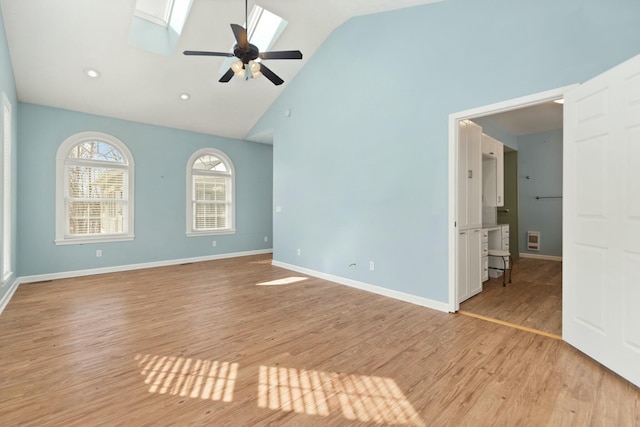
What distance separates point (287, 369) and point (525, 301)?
10.1ft

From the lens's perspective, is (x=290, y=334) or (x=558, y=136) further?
(x=558, y=136)

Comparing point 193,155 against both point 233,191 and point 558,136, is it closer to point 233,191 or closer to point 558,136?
point 233,191

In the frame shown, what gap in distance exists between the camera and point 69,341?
2.53 metres

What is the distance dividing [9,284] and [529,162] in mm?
9571

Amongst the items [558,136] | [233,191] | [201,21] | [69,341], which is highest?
[201,21]

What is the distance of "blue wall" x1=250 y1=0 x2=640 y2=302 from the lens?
2449 millimetres

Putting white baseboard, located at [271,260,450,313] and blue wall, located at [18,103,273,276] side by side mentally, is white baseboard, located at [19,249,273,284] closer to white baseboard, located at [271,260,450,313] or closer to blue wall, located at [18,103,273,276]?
blue wall, located at [18,103,273,276]

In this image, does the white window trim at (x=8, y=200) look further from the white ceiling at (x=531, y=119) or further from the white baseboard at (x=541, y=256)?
the white baseboard at (x=541, y=256)

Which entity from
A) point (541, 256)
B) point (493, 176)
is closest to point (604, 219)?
point (493, 176)

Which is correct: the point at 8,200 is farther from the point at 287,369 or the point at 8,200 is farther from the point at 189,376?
the point at 287,369

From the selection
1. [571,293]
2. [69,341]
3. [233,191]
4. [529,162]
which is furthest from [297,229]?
[529,162]

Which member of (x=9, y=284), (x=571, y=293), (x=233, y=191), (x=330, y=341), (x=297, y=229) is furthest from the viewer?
(x=233, y=191)

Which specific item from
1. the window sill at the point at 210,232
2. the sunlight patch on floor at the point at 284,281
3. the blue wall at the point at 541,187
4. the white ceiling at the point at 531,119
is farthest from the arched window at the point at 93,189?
the blue wall at the point at 541,187

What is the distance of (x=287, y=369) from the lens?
2.08m
